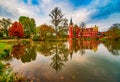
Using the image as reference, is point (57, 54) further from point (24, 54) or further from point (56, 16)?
point (56, 16)

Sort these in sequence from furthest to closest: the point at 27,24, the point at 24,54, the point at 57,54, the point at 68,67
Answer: the point at 27,24
the point at 57,54
the point at 24,54
the point at 68,67

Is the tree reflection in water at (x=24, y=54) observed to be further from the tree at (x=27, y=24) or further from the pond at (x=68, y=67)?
the tree at (x=27, y=24)

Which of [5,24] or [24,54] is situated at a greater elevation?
[5,24]

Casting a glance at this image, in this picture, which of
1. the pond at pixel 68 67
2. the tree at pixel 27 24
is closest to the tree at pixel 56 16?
the tree at pixel 27 24

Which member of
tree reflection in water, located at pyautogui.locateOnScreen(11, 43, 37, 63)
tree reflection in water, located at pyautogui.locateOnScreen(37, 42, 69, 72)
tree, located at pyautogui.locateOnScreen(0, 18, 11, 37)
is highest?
tree, located at pyautogui.locateOnScreen(0, 18, 11, 37)

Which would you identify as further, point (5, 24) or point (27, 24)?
point (27, 24)

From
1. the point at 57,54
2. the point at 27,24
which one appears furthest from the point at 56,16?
the point at 57,54

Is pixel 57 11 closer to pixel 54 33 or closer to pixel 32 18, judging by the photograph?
pixel 54 33

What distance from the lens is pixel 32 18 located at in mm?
99812

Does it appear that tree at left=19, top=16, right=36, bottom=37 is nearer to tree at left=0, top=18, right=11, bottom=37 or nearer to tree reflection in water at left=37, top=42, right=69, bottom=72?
tree at left=0, top=18, right=11, bottom=37

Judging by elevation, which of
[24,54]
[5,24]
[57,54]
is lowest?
[57,54]

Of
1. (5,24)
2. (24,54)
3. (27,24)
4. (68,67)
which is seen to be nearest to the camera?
(68,67)

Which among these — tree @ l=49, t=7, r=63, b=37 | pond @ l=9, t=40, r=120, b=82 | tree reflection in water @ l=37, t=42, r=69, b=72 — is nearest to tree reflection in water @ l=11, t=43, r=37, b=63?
pond @ l=9, t=40, r=120, b=82

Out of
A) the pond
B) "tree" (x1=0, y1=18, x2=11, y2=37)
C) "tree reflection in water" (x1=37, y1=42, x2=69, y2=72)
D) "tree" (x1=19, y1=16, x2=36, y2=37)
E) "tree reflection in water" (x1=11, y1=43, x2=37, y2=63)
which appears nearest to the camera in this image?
the pond
